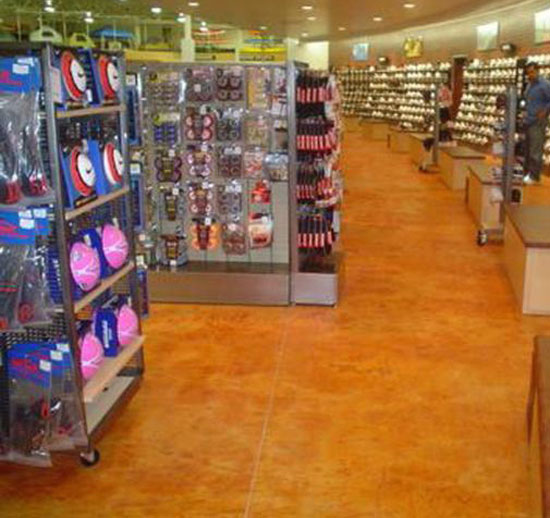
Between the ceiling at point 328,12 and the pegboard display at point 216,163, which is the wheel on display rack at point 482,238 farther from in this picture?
the ceiling at point 328,12

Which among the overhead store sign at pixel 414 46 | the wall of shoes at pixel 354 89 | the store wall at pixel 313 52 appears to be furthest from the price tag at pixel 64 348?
the store wall at pixel 313 52

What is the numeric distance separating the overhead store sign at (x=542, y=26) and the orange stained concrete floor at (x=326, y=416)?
935cm

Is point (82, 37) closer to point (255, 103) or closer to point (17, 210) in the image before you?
point (255, 103)

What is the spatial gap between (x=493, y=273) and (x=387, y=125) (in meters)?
17.4

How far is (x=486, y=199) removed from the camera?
8336mm

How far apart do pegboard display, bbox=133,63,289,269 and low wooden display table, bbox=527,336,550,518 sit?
2.78 metres

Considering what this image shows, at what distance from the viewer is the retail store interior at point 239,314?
9.75 feet

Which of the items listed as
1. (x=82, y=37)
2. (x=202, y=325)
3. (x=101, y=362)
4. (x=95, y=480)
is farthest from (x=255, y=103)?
(x=82, y=37)

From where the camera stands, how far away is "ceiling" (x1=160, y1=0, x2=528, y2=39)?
1474cm

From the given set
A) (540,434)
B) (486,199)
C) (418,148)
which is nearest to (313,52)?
(418,148)

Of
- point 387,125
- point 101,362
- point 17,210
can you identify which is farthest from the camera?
point 387,125

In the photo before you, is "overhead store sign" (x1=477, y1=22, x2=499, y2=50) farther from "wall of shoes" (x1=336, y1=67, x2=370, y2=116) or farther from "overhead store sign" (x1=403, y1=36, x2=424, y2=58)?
"wall of shoes" (x1=336, y1=67, x2=370, y2=116)

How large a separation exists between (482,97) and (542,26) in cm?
387

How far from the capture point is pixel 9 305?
2947 millimetres
